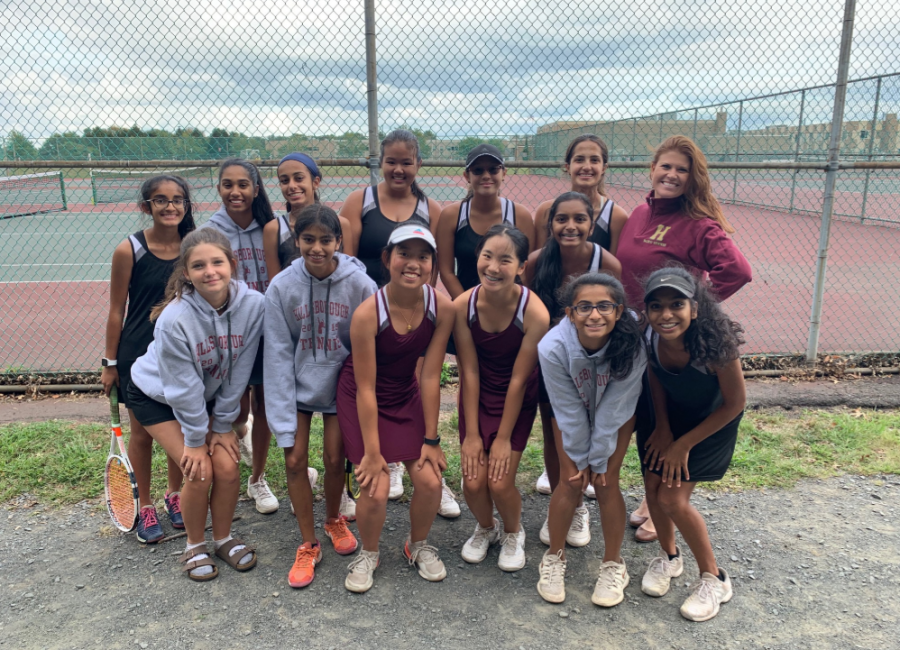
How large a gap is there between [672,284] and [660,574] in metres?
1.38

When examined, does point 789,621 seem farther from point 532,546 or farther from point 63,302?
point 63,302

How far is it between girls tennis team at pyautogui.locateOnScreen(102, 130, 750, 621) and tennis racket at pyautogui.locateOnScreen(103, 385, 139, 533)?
0.09 meters

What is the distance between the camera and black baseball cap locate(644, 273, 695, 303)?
2629 millimetres

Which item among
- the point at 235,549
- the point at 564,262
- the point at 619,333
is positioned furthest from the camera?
the point at 564,262

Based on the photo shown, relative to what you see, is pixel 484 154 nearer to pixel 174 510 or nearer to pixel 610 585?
pixel 610 585

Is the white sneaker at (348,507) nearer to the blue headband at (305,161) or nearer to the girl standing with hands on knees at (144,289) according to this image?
the girl standing with hands on knees at (144,289)

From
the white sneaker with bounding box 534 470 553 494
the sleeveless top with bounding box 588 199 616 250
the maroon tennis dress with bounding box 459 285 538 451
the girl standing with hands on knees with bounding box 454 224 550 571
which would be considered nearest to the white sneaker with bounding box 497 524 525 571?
the girl standing with hands on knees with bounding box 454 224 550 571

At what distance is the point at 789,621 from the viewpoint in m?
2.70

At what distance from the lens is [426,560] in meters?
3.06

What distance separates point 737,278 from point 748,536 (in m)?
1.42

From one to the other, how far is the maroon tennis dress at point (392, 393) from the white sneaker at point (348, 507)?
0.66 metres

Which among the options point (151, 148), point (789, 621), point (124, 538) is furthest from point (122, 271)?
point (151, 148)

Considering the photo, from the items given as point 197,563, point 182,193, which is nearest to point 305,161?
point 182,193

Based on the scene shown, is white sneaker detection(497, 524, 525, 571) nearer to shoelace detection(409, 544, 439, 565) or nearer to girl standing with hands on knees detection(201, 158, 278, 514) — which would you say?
shoelace detection(409, 544, 439, 565)
